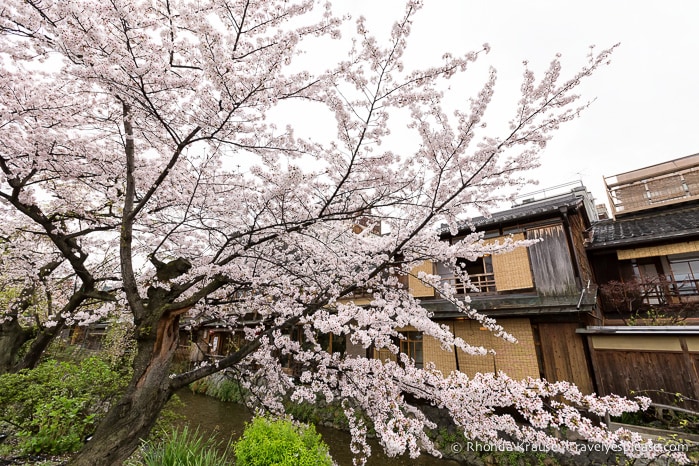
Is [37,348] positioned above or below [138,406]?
above

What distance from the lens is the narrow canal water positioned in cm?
838

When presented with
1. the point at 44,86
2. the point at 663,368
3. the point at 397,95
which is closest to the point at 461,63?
the point at 397,95

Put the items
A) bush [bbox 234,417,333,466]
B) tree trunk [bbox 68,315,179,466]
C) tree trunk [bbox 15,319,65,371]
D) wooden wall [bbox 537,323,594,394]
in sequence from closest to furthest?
1. tree trunk [bbox 68,315,179,466]
2. bush [bbox 234,417,333,466]
3. tree trunk [bbox 15,319,65,371]
4. wooden wall [bbox 537,323,594,394]

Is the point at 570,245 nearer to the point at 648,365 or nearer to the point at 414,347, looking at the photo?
the point at 648,365

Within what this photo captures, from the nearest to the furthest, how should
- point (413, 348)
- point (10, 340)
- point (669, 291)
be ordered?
point (10, 340), point (669, 291), point (413, 348)

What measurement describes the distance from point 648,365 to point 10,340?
16976 millimetres

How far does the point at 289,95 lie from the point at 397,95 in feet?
4.98

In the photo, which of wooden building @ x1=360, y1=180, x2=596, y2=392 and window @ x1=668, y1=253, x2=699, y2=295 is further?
window @ x1=668, y1=253, x2=699, y2=295

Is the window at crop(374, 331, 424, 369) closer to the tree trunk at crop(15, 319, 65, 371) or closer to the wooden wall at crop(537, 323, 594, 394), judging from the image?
the wooden wall at crop(537, 323, 594, 394)

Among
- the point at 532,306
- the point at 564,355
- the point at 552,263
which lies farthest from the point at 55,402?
the point at 552,263

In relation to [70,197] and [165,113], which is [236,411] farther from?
[165,113]

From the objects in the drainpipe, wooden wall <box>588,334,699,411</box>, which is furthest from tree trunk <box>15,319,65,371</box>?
the drainpipe

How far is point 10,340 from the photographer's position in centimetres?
716

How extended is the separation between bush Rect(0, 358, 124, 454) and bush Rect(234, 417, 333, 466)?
119 inches
